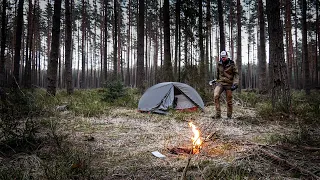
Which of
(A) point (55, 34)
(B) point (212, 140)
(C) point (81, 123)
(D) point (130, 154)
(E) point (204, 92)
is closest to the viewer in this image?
(D) point (130, 154)

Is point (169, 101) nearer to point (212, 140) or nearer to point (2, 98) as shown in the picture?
point (212, 140)

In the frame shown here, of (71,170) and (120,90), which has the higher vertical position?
(120,90)

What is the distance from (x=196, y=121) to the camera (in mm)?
6492

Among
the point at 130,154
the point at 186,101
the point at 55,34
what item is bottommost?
the point at 130,154

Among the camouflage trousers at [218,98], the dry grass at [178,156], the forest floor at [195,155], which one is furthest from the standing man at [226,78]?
the forest floor at [195,155]

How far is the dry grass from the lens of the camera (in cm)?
235

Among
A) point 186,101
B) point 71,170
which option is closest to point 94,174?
point 71,170

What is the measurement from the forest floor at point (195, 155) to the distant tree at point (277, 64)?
0.80 metres

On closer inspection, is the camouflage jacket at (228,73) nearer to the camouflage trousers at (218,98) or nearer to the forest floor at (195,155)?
the camouflage trousers at (218,98)

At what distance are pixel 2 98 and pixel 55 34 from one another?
7431 millimetres

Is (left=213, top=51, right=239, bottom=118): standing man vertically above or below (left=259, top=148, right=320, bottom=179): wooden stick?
above

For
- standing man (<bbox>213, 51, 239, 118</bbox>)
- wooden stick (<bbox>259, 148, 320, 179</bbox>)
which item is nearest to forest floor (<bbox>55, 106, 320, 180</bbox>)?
wooden stick (<bbox>259, 148, 320, 179</bbox>)

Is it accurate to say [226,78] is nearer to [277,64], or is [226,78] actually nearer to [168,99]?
[277,64]

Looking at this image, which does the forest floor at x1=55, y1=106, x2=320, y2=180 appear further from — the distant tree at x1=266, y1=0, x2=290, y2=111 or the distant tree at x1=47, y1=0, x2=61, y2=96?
the distant tree at x1=47, y1=0, x2=61, y2=96
